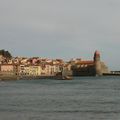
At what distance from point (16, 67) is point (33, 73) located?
731 centimetres

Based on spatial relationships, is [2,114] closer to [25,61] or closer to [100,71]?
[25,61]

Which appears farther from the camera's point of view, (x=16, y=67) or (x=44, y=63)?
(x=44, y=63)

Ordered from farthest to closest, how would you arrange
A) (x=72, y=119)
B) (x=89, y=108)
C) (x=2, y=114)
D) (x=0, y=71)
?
(x=0, y=71), (x=89, y=108), (x=2, y=114), (x=72, y=119)

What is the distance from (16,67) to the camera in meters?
165

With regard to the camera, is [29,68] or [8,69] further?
[29,68]

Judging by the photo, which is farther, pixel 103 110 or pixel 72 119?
pixel 103 110

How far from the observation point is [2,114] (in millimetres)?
31703

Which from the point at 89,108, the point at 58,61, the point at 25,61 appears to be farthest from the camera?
the point at 58,61

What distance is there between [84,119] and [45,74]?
146383 mm

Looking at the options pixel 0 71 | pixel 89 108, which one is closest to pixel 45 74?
pixel 0 71

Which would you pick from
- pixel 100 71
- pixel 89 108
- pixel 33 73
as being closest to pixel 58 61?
pixel 100 71

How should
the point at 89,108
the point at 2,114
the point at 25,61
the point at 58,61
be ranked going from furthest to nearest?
the point at 58,61, the point at 25,61, the point at 89,108, the point at 2,114

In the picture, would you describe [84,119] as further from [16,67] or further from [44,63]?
[44,63]

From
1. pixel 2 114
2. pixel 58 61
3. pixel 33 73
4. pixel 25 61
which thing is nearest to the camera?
pixel 2 114
